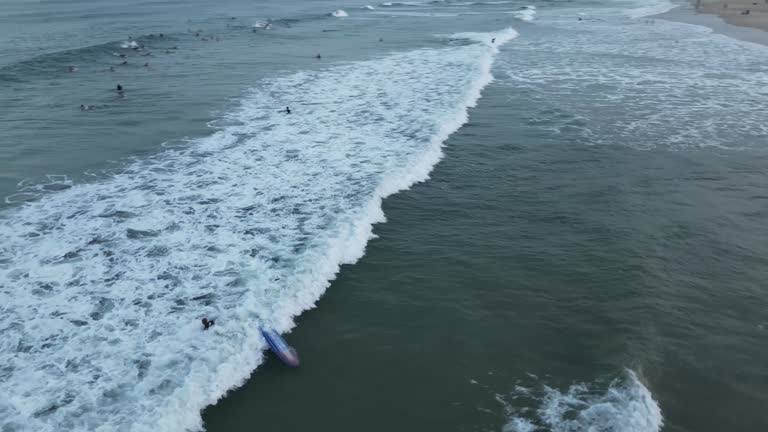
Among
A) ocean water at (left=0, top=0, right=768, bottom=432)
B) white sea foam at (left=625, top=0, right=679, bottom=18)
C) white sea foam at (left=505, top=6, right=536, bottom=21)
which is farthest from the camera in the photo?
white sea foam at (left=625, top=0, right=679, bottom=18)

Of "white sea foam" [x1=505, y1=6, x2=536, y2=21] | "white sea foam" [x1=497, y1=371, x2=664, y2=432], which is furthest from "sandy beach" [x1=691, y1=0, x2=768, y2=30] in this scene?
"white sea foam" [x1=497, y1=371, x2=664, y2=432]

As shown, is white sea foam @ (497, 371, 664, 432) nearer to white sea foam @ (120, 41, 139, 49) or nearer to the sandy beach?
white sea foam @ (120, 41, 139, 49)

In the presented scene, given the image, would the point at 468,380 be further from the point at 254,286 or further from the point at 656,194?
the point at 656,194

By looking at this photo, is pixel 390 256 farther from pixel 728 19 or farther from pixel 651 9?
pixel 651 9

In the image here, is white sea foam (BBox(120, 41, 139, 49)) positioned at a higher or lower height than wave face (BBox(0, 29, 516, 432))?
higher

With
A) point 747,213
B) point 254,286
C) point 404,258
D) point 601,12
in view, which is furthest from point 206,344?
point 601,12
